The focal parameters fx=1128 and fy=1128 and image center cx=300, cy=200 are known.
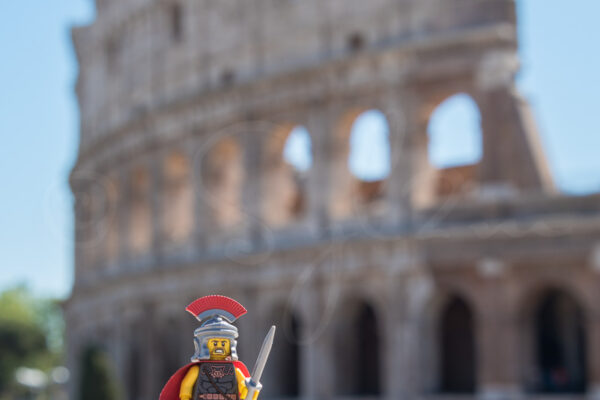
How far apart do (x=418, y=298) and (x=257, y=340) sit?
225 inches

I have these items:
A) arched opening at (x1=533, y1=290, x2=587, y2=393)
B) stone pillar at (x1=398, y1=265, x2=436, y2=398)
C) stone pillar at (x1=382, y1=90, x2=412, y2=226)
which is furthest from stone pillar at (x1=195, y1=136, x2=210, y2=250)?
arched opening at (x1=533, y1=290, x2=587, y2=393)

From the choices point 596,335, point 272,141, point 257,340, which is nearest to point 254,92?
point 272,141

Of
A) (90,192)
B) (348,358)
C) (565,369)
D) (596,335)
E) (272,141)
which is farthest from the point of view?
(90,192)

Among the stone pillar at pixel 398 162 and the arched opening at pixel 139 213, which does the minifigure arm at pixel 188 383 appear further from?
the arched opening at pixel 139 213

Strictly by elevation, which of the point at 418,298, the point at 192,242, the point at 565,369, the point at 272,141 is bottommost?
the point at 565,369

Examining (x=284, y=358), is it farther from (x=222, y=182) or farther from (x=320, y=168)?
(x=222, y=182)

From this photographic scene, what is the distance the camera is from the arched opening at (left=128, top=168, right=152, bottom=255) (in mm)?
39309

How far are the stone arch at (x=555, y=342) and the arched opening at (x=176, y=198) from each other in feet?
42.0

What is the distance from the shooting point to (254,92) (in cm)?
3406

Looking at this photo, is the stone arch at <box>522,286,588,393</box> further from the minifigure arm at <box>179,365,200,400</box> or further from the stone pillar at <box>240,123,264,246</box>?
the minifigure arm at <box>179,365,200,400</box>

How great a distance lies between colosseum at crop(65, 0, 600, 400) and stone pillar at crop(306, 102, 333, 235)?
0.17 ft

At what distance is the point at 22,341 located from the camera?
67.8 metres

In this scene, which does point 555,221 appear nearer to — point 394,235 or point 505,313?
point 505,313

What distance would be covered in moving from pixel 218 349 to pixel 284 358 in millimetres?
24617
